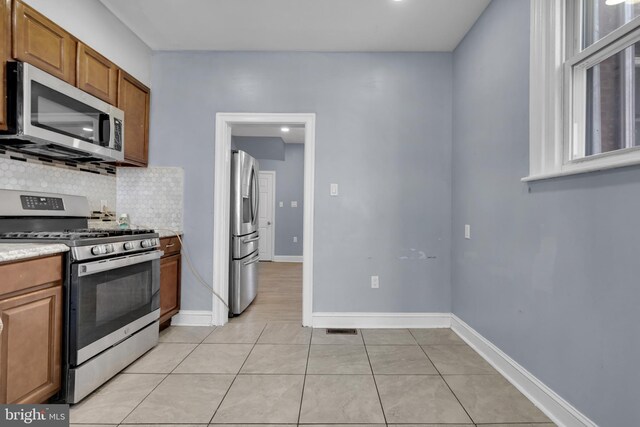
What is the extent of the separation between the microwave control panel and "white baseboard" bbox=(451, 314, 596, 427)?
3.21 meters

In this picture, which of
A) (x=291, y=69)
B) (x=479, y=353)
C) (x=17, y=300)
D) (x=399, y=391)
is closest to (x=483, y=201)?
(x=479, y=353)

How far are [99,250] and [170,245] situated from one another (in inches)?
38.5

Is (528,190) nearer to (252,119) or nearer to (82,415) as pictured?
(252,119)

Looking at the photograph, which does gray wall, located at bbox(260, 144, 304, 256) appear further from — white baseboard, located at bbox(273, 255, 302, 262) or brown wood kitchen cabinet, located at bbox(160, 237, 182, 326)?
brown wood kitchen cabinet, located at bbox(160, 237, 182, 326)

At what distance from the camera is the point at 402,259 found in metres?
2.96

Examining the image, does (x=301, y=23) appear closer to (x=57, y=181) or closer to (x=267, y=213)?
(x=57, y=181)

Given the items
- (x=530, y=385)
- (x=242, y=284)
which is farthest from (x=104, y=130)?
(x=530, y=385)

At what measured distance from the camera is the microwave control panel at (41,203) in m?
1.99

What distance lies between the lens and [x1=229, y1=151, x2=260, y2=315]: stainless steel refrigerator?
3184 mm

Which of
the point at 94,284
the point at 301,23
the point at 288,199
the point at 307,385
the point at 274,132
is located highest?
the point at 274,132

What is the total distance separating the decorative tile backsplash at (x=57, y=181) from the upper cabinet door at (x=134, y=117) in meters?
0.29

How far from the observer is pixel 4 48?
1.65 m

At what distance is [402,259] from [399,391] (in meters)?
1.29

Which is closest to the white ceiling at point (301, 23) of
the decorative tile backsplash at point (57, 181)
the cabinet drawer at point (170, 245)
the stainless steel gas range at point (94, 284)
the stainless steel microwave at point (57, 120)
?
the stainless steel microwave at point (57, 120)
